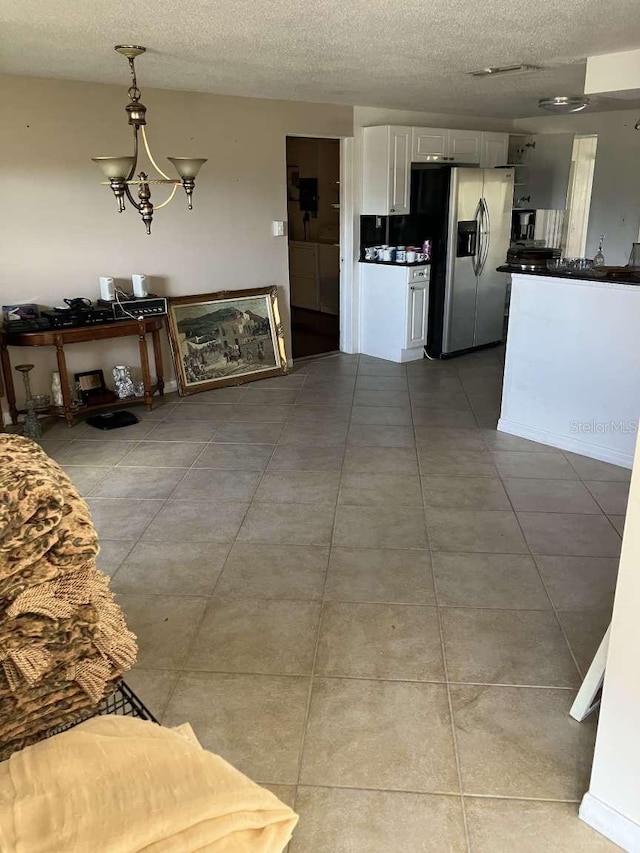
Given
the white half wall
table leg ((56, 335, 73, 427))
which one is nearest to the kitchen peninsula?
the white half wall

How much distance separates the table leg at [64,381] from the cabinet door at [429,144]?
357 centimetres

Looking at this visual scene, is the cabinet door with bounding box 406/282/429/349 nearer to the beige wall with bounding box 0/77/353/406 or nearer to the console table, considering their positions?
the beige wall with bounding box 0/77/353/406

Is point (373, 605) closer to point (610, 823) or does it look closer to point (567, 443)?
point (610, 823)

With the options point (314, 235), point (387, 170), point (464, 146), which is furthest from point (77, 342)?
point (314, 235)

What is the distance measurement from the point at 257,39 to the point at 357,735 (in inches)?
119

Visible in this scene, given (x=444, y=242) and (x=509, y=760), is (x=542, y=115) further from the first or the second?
(x=509, y=760)

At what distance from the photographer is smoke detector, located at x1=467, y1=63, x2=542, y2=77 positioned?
4.05 m

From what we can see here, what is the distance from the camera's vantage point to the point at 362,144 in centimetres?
617

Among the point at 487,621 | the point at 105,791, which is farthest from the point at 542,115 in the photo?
the point at 105,791

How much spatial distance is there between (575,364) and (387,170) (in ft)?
9.28

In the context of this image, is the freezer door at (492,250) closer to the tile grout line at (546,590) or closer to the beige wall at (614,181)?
the beige wall at (614,181)

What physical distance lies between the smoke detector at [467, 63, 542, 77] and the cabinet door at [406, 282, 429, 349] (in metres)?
2.14

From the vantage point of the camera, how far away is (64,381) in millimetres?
4680

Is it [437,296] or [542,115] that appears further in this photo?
[542,115]
